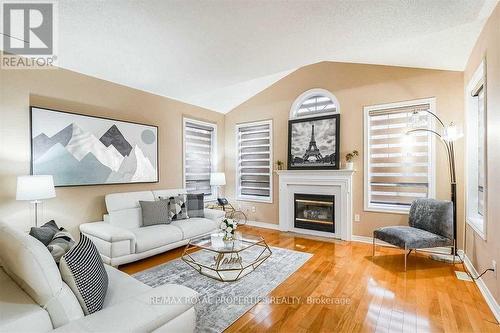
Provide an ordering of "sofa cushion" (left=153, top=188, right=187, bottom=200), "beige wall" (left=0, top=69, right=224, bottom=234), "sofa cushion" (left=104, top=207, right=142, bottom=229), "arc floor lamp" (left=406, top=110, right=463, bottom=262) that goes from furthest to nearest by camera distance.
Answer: "sofa cushion" (left=153, top=188, right=187, bottom=200) → "sofa cushion" (left=104, top=207, right=142, bottom=229) → "arc floor lamp" (left=406, top=110, right=463, bottom=262) → "beige wall" (left=0, top=69, right=224, bottom=234)

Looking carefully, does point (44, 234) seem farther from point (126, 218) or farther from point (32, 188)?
point (126, 218)

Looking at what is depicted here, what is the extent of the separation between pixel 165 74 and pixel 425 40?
3.46 meters

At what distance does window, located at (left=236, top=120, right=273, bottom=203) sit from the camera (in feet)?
17.7

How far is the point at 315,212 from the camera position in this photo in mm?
4766

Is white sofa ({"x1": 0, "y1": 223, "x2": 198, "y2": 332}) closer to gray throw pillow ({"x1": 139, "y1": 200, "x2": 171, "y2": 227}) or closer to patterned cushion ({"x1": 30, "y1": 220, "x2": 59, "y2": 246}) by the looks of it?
patterned cushion ({"x1": 30, "y1": 220, "x2": 59, "y2": 246})

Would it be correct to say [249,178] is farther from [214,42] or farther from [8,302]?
[8,302]

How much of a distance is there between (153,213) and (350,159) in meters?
3.40

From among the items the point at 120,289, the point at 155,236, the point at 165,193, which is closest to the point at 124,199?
the point at 165,193

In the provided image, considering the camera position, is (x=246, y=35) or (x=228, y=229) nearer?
(x=246, y=35)

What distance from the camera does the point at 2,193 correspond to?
283cm

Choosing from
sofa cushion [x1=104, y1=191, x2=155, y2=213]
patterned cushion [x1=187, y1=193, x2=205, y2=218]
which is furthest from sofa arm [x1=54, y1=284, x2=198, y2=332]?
patterned cushion [x1=187, y1=193, x2=205, y2=218]

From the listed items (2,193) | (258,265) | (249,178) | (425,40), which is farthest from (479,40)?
(2,193)
